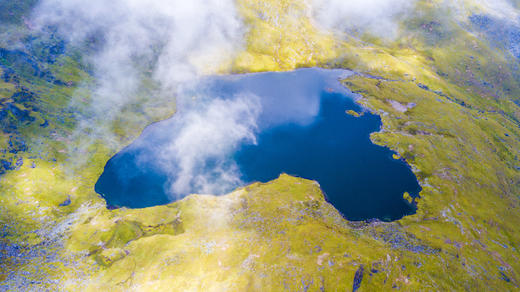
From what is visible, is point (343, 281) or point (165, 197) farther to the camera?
point (165, 197)

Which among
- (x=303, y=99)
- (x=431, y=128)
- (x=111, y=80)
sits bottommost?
(x=111, y=80)

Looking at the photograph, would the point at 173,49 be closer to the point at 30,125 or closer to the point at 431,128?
the point at 30,125

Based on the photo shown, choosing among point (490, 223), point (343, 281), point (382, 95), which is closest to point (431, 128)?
point (382, 95)

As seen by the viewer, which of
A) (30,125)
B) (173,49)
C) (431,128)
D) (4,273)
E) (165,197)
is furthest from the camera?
(173,49)

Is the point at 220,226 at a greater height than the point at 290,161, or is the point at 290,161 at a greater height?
the point at 290,161

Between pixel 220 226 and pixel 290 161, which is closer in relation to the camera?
pixel 220 226

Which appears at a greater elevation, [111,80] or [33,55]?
[33,55]

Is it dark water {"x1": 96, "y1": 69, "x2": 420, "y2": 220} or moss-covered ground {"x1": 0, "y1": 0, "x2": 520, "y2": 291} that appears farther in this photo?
dark water {"x1": 96, "y1": 69, "x2": 420, "y2": 220}

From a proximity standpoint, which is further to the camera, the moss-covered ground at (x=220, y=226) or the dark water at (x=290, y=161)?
the dark water at (x=290, y=161)
